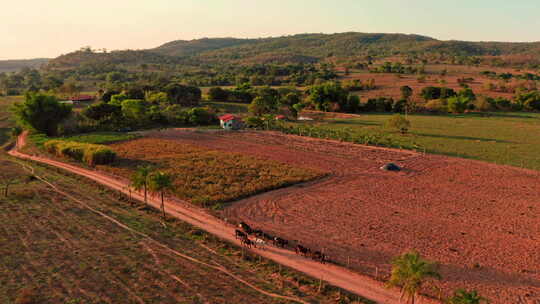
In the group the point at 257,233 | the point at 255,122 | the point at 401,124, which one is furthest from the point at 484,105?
the point at 257,233

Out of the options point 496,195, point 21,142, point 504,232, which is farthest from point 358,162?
point 21,142

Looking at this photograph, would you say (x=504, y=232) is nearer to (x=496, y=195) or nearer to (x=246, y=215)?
(x=496, y=195)

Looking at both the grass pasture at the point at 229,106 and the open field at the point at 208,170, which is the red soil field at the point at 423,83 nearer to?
the grass pasture at the point at 229,106

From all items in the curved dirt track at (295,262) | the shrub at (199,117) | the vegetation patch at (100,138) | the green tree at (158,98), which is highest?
the green tree at (158,98)

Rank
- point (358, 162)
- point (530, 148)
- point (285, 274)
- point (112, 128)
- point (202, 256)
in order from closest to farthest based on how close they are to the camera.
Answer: point (285, 274), point (202, 256), point (358, 162), point (530, 148), point (112, 128)

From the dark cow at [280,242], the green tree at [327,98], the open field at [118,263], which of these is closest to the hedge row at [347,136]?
the green tree at [327,98]

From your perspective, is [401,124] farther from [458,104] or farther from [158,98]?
[158,98]
